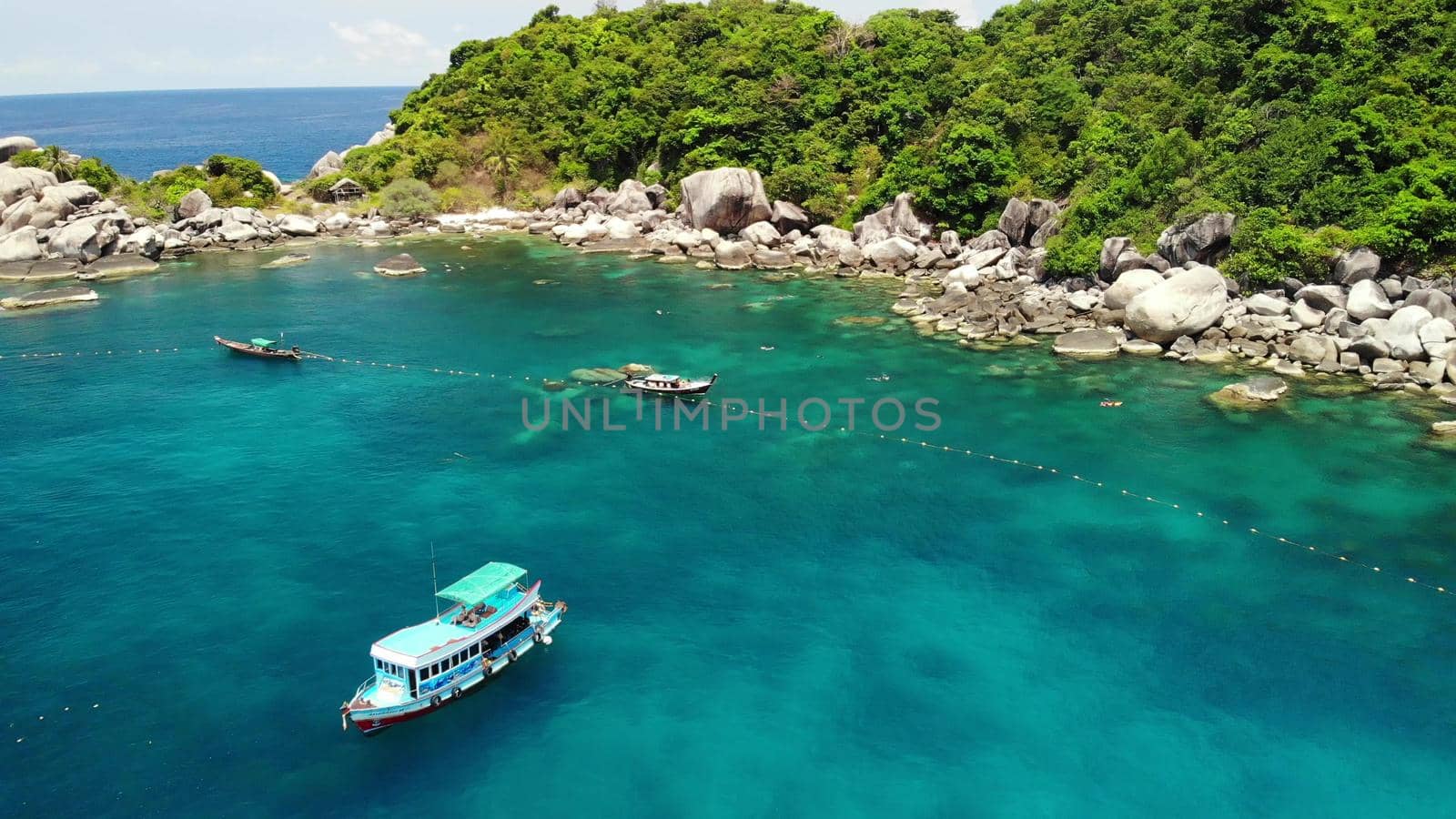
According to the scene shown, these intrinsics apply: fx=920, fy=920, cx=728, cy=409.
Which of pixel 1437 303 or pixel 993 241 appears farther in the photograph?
pixel 993 241

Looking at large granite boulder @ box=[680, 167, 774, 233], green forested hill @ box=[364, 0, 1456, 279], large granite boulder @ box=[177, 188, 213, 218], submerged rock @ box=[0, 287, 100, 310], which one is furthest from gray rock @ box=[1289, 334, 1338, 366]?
large granite boulder @ box=[177, 188, 213, 218]

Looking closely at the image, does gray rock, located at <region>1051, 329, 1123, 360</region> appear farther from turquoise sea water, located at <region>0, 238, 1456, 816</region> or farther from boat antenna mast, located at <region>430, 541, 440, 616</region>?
boat antenna mast, located at <region>430, 541, 440, 616</region>

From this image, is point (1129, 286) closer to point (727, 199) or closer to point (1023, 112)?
point (1023, 112)

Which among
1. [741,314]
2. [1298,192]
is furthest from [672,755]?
[1298,192]

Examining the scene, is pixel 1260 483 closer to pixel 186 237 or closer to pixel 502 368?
pixel 502 368

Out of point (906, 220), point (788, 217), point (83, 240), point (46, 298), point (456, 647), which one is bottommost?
point (456, 647)

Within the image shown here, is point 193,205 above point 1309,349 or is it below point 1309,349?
above

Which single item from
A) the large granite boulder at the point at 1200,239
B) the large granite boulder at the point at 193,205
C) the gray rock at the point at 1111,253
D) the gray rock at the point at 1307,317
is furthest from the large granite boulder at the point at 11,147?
the gray rock at the point at 1307,317

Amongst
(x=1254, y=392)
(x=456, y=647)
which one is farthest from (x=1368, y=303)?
(x=456, y=647)
